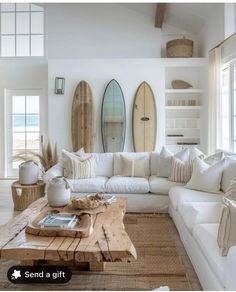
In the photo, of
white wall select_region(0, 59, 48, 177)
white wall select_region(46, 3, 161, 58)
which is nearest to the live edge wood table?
white wall select_region(0, 59, 48, 177)

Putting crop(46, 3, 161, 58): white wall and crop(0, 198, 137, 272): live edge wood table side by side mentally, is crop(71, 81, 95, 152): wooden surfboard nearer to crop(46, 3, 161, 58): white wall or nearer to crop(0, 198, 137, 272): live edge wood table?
crop(46, 3, 161, 58): white wall

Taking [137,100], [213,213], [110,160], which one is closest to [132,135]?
[137,100]

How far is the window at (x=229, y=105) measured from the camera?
16.9 feet

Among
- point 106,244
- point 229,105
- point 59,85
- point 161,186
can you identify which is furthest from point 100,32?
point 106,244

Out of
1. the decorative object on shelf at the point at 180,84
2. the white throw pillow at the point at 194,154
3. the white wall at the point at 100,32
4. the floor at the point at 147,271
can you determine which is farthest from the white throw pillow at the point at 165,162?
the white wall at the point at 100,32

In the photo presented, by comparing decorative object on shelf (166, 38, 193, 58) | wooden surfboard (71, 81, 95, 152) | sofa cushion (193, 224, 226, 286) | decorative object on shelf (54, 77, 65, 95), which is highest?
decorative object on shelf (166, 38, 193, 58)

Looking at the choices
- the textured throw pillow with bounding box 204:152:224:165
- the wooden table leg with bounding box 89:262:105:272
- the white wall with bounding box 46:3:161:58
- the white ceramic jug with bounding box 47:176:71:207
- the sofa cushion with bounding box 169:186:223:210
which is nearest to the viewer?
the wooden table leg with bounding box 89:262:105:272

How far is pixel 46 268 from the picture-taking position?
2570 mm

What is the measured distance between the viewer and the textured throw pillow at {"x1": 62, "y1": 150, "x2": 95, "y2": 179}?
15.5 ft

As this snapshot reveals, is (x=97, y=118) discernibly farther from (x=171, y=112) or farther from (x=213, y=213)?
(x=213, y=213)

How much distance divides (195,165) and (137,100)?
2.92 metres

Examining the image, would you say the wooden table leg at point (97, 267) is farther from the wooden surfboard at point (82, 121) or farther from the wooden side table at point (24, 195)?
the wooden surfboard at point (82, 121)

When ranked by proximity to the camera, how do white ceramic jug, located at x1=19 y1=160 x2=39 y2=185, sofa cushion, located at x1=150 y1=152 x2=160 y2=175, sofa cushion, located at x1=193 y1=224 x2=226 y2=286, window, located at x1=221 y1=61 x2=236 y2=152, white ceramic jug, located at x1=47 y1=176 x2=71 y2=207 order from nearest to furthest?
1. sofa cushion, located at x1=193 y1=224 x2=226 y2=286
2. white ceramic jug, located at x1=47 y1=176 x2=71 y2=207
3. white ceramic jug, located at x1=19 y1=160 x2=39 y2=185
4. sofa cushion, located at x1=150 y1=152 x2=160 y2=175
5. window, located at x1=221 y1=61 x2=236 y2=152

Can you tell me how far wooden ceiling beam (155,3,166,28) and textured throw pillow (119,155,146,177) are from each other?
10.6ft
